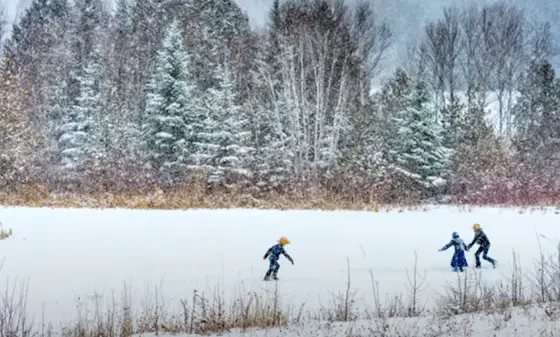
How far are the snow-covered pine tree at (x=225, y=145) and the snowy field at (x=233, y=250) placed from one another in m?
5.35

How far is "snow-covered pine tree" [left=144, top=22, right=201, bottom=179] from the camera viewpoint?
89.2 ft

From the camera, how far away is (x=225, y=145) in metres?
25.0

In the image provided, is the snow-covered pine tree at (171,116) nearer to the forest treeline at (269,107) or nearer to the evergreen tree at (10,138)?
the forest treeline at (269,107)

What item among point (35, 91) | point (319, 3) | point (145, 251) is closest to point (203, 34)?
point (319, 3)

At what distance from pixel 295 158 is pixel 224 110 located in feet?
12.7

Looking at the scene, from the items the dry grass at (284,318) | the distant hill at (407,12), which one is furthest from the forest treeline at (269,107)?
the dry grass at (284,318)

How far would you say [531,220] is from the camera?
647 inches

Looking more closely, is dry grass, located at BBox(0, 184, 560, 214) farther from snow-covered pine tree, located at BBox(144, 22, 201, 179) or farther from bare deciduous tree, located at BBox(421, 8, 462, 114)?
bare deciduous tree, located at BBox(421, 8, 462, 114)

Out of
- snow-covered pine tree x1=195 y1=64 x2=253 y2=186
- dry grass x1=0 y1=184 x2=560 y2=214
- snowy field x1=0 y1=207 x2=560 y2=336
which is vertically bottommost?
snowy field x1=0 y1=207 x2=560 y2=336

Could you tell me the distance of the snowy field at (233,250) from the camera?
28.3 feet

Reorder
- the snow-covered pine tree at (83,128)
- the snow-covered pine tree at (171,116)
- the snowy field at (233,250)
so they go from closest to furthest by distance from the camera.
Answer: the snowy field at (233,250) → the snow-covered pine tree at (171,116) → the snow-covered pine tree at (83,128)

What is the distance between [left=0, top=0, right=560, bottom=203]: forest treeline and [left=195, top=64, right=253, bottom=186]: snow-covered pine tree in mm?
69

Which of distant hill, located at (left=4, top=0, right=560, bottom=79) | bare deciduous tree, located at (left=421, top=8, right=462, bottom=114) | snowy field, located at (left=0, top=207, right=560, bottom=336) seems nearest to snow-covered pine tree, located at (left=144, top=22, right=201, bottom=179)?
snowy field, located at (left=0, top=207, right=560, bottom=336)

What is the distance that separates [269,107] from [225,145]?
676 cm
